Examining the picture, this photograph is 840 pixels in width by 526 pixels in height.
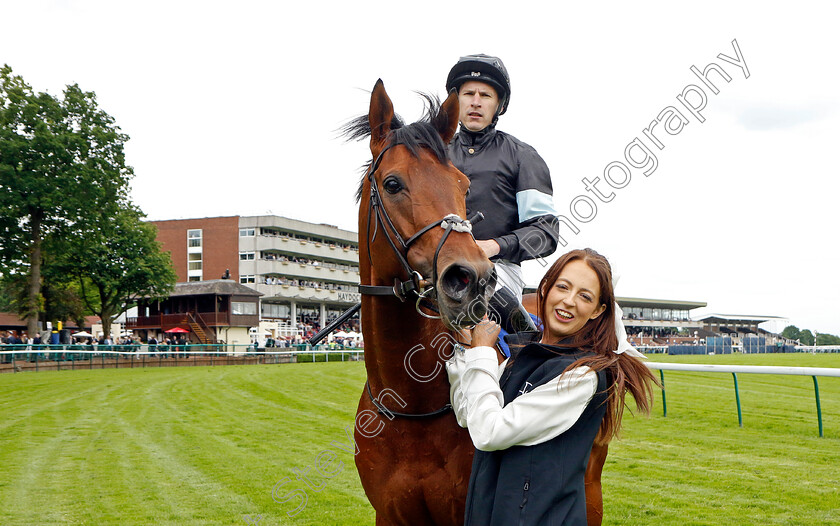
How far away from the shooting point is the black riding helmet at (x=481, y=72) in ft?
9.52

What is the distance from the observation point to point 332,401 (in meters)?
13.3

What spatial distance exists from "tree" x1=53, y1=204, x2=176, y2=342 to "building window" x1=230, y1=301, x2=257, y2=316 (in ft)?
16.1

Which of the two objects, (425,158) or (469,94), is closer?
(425,158)

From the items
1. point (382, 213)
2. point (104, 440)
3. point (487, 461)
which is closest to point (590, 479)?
point (487, 461)

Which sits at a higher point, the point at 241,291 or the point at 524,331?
the point at 241,291

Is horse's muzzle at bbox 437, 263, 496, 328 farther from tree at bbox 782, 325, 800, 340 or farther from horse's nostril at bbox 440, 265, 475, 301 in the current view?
tree at bbox 782, 325, 800, 340

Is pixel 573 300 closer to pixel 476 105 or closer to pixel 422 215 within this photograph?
pixel 422 215

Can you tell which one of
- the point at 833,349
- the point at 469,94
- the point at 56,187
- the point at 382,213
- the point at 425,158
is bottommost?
the point at 833,349

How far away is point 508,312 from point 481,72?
1120 mm

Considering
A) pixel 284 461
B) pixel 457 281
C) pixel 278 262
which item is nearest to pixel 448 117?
pixel 457 281

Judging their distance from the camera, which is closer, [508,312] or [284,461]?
[508,312]

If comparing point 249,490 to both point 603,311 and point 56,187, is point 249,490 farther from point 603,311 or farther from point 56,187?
point 56,187

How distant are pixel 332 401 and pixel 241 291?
108 feet

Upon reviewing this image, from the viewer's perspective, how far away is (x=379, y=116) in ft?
8.33
